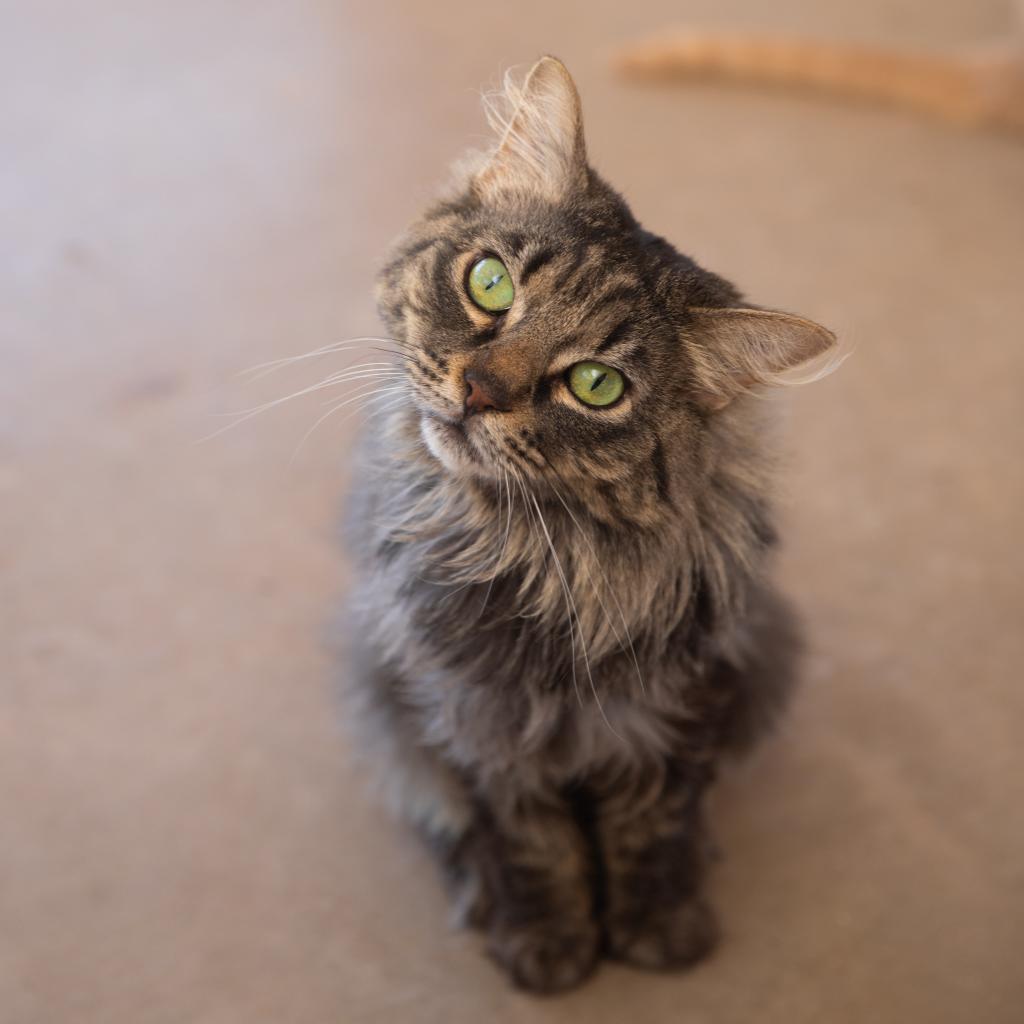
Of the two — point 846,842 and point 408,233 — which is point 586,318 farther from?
point 846,842

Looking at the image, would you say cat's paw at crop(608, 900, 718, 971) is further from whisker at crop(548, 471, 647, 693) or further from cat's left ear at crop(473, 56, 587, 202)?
cat's left ear at crop(473, 56, 587, 202)

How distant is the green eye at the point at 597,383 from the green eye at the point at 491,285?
4.8 inches

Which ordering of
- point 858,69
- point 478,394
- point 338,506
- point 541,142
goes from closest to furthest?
point 478,394
point 541,142
point 338,506
point 858,69

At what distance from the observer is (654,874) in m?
1.68

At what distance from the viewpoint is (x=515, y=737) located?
154cm

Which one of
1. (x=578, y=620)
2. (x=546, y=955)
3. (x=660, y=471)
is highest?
(x=660, y=471)

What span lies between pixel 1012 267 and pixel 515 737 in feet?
6.28

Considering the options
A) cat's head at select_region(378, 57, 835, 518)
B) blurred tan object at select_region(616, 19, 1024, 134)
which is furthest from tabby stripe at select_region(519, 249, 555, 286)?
blurred tan object at select_region(616, 19, 1024, 134)

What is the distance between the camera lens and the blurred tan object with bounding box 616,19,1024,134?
3.01m

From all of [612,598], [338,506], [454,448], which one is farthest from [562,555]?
[338,506]

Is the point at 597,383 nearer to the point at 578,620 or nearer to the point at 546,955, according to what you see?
the point at 578,620

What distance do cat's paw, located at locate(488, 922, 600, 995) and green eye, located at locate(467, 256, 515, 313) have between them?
0.92m

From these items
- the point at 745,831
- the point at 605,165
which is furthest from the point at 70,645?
the point at 605,165

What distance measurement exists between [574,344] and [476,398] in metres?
0.13
